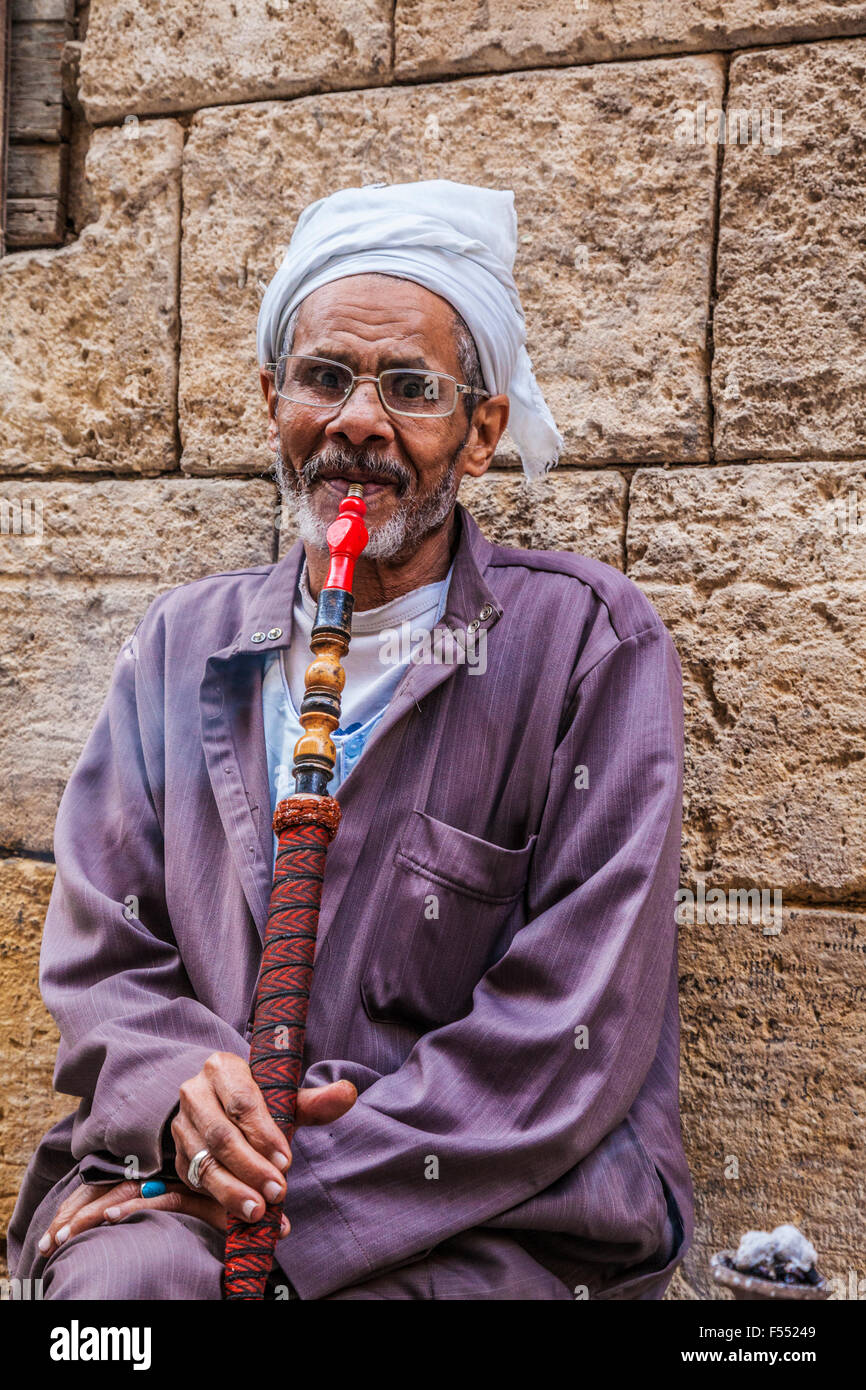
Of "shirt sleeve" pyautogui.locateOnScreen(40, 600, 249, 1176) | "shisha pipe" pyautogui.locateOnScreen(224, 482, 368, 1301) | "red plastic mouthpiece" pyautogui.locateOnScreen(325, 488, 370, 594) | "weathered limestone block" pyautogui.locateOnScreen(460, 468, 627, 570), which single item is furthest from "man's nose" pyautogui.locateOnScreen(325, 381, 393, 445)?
"weathered limestone block" pyautogui.locateOnScreen(460, 468, 627, 570)

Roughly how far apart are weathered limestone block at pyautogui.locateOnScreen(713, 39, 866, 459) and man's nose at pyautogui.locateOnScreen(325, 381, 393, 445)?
0.89m

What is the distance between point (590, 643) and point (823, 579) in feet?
2.39

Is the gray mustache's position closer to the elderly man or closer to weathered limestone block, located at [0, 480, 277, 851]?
the elderly man

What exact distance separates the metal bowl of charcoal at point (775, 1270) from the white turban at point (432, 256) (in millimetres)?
1609

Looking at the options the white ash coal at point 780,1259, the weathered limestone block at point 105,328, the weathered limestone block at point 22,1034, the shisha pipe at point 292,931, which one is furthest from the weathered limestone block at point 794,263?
the weathered limestone block at point 22,1034

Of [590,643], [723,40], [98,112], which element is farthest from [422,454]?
[98,112]

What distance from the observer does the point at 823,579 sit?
9.16 feet

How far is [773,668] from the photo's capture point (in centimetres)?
281

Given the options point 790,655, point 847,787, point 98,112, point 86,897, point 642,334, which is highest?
point 98,112

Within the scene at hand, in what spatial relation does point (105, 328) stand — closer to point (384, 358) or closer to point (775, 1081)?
point (384, 358)

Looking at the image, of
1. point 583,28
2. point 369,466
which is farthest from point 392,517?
point 583,28

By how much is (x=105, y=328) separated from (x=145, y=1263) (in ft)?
7.59

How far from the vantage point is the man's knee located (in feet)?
5.95

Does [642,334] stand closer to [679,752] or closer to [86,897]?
[679,752]
